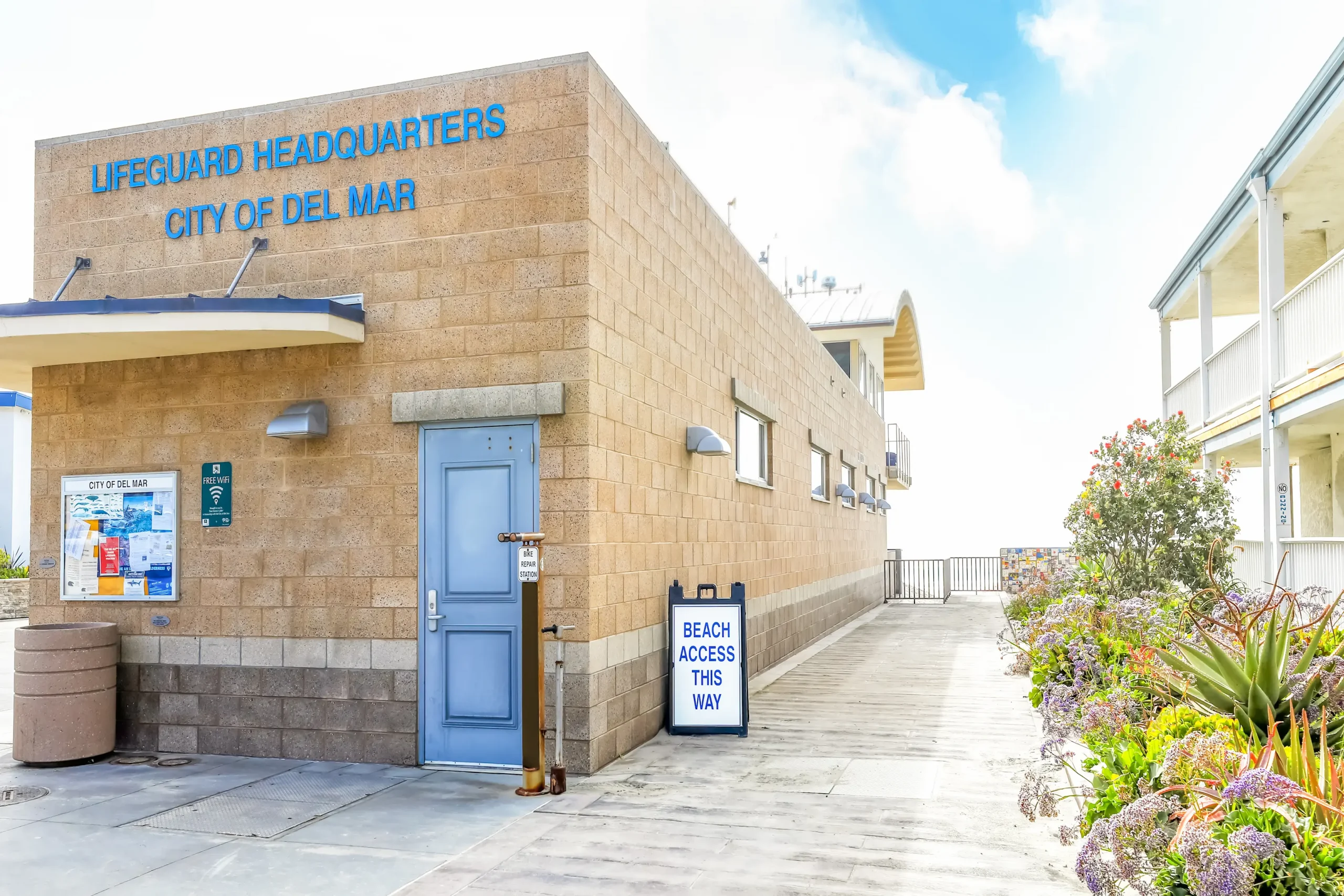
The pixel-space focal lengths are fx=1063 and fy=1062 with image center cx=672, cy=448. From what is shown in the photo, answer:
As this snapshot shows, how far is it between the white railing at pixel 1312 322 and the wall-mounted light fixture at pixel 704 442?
7269mm

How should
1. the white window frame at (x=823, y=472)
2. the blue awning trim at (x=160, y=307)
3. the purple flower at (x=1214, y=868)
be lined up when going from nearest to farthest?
the purple flower at (x=1214, y=868)
the blue awning trim at (x=160, y=307)
the white window frame at (x=823, y=472)

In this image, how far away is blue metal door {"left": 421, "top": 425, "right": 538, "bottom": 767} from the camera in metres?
7.51

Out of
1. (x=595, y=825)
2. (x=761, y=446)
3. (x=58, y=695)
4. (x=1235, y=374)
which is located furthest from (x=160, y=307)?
(x=1235, y=374)

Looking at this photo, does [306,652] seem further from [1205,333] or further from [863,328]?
[863,328]

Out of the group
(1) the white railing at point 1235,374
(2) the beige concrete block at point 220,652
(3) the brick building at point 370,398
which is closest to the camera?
(3) the brick building at point 370,398

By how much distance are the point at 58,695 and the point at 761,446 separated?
812 centimetres

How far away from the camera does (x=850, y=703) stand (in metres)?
10.2

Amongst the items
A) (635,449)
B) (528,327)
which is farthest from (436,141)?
(635,449)

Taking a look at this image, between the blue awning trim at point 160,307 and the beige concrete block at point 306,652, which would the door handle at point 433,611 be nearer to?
the beige concrete block at point 306,652

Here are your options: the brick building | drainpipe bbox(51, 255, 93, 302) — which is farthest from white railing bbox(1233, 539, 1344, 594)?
drainpipe bbox(51, 255, 93, 302)

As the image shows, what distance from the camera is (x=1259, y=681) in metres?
5.28

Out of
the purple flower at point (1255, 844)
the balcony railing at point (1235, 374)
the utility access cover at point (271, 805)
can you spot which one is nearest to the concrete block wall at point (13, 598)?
the utility access cover at point (271, 805)

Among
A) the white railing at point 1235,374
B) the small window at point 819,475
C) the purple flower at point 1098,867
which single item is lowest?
the purple flower at point 1098,867

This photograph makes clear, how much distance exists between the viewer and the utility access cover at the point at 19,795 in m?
6.79
